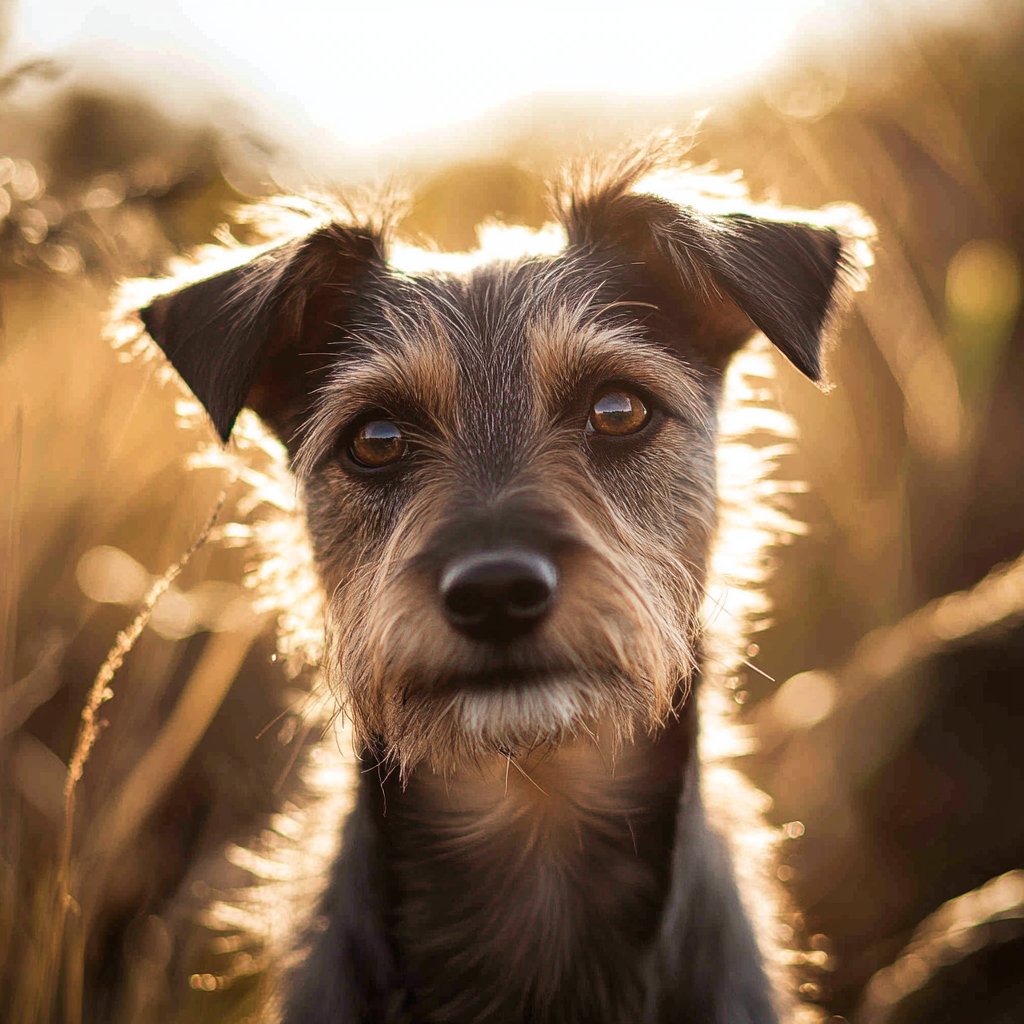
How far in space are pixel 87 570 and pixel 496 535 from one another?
7.25 ft

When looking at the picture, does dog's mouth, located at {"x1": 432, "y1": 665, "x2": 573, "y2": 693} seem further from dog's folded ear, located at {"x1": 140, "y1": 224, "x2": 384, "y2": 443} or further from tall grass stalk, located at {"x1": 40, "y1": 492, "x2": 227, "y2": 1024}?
dog's folded ear, located at {"x1": 140, "y1": 224, "x2": 384, "y2": 443}

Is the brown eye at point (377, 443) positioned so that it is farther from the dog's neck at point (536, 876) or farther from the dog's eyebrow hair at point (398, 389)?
the dog's neck at point (536, 876)

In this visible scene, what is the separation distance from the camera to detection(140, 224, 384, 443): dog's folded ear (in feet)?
6.73

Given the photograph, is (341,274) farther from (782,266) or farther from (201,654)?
(201,654)

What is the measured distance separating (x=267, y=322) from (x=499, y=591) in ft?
3.20

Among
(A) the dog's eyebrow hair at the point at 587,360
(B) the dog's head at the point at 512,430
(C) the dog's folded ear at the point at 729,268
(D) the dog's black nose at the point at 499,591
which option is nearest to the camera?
(D) the dog's black nose at the point at 499,591

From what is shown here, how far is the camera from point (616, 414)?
222 cm

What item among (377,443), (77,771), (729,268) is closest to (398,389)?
(377,443)

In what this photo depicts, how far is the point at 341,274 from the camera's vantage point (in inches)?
99.0

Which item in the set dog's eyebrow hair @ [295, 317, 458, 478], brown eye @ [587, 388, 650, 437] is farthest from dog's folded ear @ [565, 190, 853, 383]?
dog's eyebrow hair @ [295, 317, 458, 478]

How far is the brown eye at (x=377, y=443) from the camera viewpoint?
7.37ft

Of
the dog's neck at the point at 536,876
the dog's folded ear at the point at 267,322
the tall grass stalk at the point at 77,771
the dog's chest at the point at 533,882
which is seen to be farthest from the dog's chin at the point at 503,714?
the dog's folded ear at the point at 267,322

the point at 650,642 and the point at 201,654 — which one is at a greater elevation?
the point at 650,642

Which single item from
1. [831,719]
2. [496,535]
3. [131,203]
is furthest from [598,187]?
[831,719]
